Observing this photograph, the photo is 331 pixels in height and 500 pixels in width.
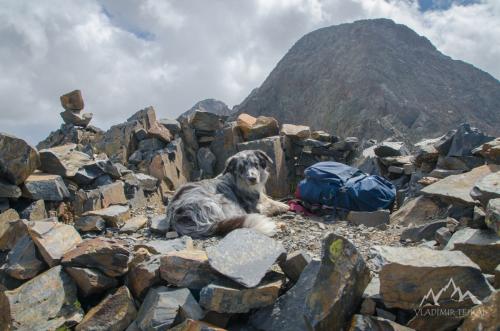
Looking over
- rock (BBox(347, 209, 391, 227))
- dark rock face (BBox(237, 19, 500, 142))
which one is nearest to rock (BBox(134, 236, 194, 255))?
rock (BBox(347, 209, 391, 227))

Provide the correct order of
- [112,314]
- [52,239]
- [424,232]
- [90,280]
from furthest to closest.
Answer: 1. [424,232]
2. [52,239]
3. [90,280]
4. [112,314]

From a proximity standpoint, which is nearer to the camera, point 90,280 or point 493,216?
point 493,216

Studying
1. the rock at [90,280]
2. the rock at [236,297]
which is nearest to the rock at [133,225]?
the rock at [90,280]

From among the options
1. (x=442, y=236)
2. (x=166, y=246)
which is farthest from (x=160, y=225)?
(x=442, y=236)

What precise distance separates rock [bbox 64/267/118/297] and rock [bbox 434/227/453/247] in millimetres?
3555

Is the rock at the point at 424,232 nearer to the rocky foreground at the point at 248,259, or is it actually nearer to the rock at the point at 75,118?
the rocky foreground at the point at 248,259

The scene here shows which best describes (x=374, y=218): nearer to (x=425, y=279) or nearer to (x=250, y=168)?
(x=250, y=168)

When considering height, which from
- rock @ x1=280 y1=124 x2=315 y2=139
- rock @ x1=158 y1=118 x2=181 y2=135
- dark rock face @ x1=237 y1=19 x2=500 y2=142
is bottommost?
rock @ x1=280 y1=124 x2=315 y2=139

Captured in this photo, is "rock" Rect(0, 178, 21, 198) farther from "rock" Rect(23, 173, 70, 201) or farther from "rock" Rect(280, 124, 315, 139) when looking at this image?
"rock" Rect(280, 124, 315, 139)

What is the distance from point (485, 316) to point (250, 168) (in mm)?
5029

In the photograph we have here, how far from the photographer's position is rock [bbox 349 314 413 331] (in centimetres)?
281

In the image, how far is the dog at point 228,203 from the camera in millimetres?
5742

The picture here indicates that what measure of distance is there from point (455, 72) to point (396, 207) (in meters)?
63.8

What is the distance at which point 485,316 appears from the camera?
2559 millimetres
